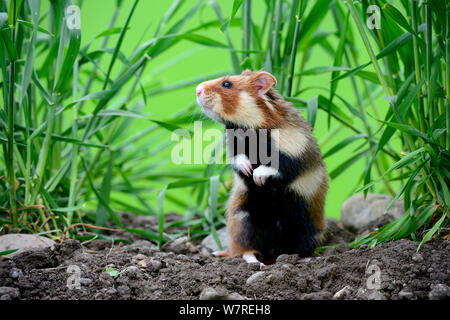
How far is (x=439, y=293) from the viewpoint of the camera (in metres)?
2.15

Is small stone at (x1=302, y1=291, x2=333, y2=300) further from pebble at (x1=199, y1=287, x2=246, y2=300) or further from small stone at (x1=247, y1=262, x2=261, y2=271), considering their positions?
small stone at (x1=247, y1=262, x2=261, y2=271)

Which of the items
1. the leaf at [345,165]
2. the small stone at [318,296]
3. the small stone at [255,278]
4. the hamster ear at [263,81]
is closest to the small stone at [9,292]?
the small stone at [255,278]

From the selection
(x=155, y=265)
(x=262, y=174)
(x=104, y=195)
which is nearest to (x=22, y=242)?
(x=155, y=265)

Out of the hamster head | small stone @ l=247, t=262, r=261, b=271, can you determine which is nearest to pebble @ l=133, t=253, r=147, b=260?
small stone @ l=247, t=262, r=261, b=271

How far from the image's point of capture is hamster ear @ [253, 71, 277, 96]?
112 inches

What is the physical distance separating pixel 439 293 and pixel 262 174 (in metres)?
1.01

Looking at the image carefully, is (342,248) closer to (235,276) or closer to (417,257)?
(417,257)

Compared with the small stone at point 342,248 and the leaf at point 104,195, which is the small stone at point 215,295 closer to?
the small stone at point 342,248

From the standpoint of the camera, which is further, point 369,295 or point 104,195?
point 104,195

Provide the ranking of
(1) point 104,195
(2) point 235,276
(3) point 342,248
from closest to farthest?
(2) point 235,276
(3) point 342,248
(1) point 104,195

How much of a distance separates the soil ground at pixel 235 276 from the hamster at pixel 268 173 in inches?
10.5

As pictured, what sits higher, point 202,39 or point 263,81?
point 202,39
